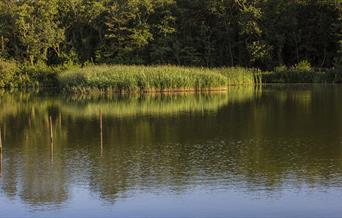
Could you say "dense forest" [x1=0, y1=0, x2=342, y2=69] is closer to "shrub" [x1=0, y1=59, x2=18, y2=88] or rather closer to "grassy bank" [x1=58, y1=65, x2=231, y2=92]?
"shrub" [x1=0, y1=59, x2=18, y2=88]

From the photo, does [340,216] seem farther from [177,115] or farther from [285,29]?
[285,29]

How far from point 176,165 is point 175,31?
5507cm

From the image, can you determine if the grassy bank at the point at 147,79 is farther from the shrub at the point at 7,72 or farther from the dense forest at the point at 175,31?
the dense forest at the point at 175,31

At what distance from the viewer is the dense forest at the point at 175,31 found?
68250 mm

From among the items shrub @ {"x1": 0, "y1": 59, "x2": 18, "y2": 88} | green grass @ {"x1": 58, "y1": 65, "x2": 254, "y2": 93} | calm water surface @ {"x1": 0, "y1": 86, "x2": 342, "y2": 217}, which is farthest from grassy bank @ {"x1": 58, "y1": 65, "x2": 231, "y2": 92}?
calm water surface @ {"x1": 0, "y1": 86, "x2": 342, "y2": 217}

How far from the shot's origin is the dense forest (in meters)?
68.2

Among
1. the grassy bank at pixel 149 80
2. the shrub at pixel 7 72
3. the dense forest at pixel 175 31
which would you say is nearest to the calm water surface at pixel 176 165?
the grassy bank at pixel 149 80

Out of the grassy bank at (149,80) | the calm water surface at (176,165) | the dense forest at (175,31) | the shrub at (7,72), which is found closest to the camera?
the calm water surface at (176,165)

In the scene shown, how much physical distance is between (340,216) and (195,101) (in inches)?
1119

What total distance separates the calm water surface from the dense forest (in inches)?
1499

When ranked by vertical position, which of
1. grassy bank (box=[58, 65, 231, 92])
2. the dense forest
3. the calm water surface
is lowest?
the calm water surface

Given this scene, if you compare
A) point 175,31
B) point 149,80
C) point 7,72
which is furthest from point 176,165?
point 175,31

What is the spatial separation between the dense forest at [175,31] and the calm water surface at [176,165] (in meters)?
38.1

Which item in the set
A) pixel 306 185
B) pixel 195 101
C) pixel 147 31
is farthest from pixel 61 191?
pixel 147 31
